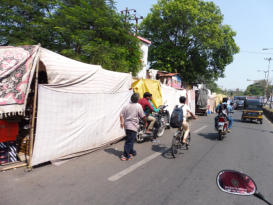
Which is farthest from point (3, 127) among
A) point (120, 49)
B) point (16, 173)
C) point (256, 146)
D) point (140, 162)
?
point (120, 49)

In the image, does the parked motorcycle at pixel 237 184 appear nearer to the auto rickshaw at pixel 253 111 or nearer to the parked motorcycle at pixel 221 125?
the parked motorcycle at pixel 221 125

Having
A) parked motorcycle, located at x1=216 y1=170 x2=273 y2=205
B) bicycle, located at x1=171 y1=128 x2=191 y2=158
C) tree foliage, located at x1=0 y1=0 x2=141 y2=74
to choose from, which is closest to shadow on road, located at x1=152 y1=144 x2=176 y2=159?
bicycle, located at x1=171 y1=128 x2=191 y2=158

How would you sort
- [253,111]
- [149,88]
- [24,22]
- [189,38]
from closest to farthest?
[149,88] → [24,22] → [253,111] → [189,38]

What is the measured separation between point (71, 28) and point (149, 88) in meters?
6.21

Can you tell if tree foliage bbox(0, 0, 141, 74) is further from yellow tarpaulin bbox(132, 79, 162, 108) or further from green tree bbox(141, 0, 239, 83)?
green tree bbox(141, 0, 239, 83)

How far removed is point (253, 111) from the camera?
16062 mm

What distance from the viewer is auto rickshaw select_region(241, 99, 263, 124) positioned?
15887 millimetres

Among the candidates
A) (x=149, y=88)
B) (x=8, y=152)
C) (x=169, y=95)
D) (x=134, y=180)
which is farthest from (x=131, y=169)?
(x=169, y=95)

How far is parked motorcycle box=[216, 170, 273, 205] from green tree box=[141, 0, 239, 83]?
28.0 metres

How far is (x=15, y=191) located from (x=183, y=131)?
453 centimetres

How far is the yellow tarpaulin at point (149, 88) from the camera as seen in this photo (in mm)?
8223

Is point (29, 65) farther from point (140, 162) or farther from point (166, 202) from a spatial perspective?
point (166, 202)

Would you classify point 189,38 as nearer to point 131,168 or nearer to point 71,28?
point 71,28

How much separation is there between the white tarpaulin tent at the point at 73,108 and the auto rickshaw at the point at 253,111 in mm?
13129
